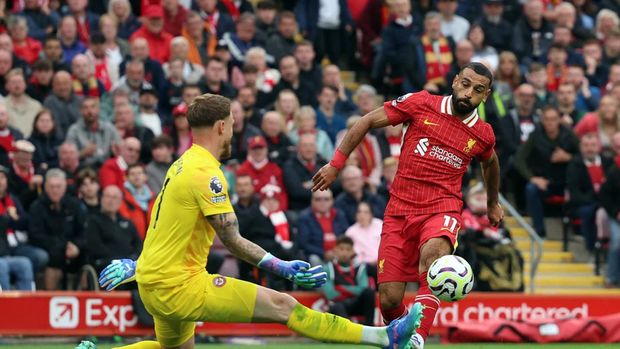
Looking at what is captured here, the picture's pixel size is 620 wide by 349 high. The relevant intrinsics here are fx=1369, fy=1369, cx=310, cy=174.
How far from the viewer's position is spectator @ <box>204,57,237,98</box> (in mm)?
18391

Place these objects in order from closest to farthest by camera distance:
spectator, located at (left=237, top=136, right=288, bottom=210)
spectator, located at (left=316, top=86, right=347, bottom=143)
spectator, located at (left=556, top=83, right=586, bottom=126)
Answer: spectator, located at (left=237, top=136, right=288, bottom=210) → spectator, located at (left=316, top=86, right=347, bottom=143) → spectator, located at (left=556, top=83, right=586, bottom=126)

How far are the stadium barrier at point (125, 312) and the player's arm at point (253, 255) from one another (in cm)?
639

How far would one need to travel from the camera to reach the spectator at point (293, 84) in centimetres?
1917

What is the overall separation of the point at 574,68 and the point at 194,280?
42.1ft

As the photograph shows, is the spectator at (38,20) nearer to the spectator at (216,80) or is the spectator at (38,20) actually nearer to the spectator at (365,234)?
the spectator at (216,80)

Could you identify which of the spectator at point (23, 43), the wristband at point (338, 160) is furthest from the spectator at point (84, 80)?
the wristband at point (338, 160)

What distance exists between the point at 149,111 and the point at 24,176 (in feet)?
7.27

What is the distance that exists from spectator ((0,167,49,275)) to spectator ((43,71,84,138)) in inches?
70.4

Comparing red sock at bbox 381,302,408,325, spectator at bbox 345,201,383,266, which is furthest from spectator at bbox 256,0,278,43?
red sock at bbox 381,302,408,325

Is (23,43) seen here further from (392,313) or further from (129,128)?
(392,313)

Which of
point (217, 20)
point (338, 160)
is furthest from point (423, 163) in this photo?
point (217, 20)

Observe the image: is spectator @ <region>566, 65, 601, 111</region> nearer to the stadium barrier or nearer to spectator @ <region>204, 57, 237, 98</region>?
the stadium barrier

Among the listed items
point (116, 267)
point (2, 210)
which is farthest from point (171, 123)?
point (116, 267)

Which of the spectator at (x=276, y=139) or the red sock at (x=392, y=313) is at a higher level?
the spectator at (x=276, y=139)
